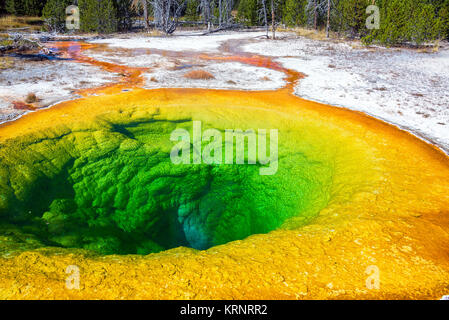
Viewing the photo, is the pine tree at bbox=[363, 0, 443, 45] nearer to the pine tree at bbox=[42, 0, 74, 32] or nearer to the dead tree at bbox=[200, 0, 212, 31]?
the dead tree at bbox=[200, 0, 212, 31]

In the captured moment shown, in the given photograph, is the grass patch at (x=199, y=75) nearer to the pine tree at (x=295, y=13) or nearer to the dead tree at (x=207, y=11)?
the dead tree at (x=207, y=11)

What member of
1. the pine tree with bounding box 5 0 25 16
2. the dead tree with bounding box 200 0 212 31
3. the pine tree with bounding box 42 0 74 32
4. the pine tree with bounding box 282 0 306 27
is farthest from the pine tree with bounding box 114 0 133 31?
the pine tree with bounding box 282 0 306 27

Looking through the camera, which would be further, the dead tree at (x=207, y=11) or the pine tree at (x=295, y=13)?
the dead tree at (x=207, y=11)

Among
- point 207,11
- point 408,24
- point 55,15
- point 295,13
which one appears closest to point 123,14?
point 55,15

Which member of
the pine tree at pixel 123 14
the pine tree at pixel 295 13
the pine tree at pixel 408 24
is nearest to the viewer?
the pine tree at pixel 408 24

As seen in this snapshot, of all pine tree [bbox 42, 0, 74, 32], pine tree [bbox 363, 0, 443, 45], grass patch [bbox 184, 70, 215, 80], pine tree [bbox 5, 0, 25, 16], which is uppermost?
pine tree [bbox 5, 0, 25, 16]

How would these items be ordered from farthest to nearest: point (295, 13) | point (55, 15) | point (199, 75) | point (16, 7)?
point (16, 7)
point (295, 13)
point (55, 15)
point (199, 75)

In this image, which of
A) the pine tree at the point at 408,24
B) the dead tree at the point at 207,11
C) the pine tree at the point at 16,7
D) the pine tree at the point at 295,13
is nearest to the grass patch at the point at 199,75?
the pine tree at the point at 408,24

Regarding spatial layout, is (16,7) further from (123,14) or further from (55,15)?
(123,14)

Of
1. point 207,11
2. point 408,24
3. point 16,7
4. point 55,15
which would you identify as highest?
point 16,7
